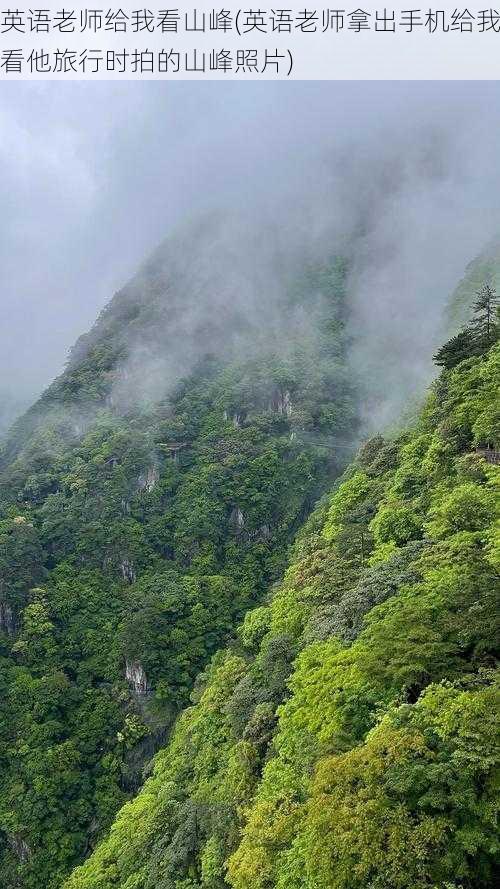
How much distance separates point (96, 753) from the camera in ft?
151

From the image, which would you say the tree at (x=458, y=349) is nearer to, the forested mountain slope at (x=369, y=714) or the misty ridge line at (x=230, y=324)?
the forested mountain slope at (x=369, y=714)

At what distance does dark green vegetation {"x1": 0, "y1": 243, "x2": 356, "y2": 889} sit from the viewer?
44500 millimetres

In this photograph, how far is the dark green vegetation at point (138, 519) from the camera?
44.5 meters

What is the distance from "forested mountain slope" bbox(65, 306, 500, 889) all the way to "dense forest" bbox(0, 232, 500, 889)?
70mm

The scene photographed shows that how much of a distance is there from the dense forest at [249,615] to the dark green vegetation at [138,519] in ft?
0.84

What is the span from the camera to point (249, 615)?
33938 millimetres

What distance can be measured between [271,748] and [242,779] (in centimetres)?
159

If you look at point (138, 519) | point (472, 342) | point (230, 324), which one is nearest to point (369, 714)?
point (472, 342)

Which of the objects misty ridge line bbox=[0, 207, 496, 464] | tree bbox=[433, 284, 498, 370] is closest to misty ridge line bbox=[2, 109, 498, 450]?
misty ridge line bbox=[0, 207, 496, 464]

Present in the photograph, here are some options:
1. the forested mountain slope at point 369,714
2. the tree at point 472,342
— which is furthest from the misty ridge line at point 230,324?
the forested mountain slope at point 369,714

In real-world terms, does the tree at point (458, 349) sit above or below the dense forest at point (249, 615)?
above

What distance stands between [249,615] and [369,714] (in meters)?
19.2

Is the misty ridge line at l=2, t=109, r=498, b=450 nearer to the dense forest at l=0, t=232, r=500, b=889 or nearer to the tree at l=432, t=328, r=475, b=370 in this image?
the dense forest at l=0, t=232, r=500, b=889

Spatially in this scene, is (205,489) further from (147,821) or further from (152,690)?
(147,821)
